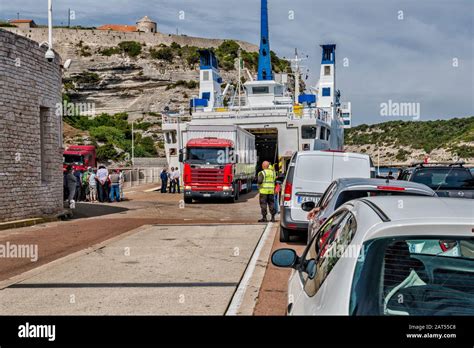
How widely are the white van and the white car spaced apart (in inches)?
371

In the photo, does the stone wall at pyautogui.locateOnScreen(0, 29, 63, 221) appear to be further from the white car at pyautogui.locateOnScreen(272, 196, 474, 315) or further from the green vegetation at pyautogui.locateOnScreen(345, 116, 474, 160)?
the green vegetation at pyautogui.locateOnScreen(345, 116, 474, 160)

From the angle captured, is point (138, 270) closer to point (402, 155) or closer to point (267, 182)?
point (267, 182)

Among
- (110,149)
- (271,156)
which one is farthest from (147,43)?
(271,156)

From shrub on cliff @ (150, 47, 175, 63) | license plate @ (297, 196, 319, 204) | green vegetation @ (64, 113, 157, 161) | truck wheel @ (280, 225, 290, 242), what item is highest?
shrub on cliff @ (150, 47, 175, 63)

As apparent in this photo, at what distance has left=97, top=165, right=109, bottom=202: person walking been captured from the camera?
29.6 m

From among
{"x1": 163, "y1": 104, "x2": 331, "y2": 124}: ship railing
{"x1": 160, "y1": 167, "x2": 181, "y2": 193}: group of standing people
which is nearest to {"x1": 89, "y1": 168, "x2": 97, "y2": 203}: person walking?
{"x1": 160, "y1": 167, "x2": 181, "y2": 193}: group of standing people

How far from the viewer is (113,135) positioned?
78938mm

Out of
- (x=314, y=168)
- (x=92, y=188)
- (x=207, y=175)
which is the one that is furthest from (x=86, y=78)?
(x=314, y=168)

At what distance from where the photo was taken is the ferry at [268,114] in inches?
1747

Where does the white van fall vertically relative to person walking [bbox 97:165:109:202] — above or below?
above

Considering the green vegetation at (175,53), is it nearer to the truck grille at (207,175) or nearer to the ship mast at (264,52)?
the ship mast at (264,52)
